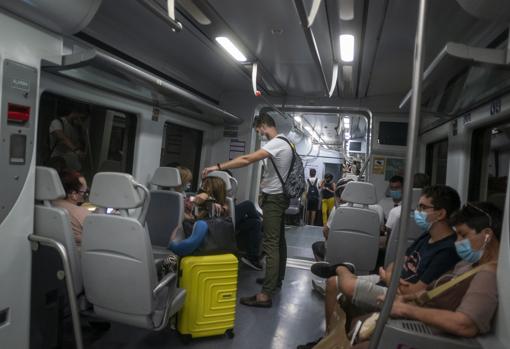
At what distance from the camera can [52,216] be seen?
89.4 inches

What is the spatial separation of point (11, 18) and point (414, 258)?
9.59 feet

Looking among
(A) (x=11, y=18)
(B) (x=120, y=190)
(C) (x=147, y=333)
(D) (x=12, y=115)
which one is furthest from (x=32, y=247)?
(A) (x=11, y=18)

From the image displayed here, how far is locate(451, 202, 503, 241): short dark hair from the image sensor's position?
1.74 meters

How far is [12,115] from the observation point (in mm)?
2074

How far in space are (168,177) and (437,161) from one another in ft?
12.5

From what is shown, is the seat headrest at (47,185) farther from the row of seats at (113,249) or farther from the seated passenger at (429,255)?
the seated passenger at (429,255)

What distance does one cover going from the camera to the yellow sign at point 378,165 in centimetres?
573

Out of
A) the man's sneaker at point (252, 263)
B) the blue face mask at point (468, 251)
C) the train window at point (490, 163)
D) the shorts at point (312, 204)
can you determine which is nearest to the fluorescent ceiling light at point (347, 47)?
the train window at point (490, 163)

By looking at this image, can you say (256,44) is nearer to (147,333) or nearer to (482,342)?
(147,333)

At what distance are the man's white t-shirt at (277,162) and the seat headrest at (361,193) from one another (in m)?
0.70

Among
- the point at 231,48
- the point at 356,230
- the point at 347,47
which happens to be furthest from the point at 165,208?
the point at 347,47

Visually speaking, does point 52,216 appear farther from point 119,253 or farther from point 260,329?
point 260,329

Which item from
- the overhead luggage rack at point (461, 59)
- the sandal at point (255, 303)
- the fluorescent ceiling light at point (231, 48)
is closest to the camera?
the overhead luggage rack at point (461, 59)

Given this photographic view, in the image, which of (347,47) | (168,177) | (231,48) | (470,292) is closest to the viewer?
(470,292)
